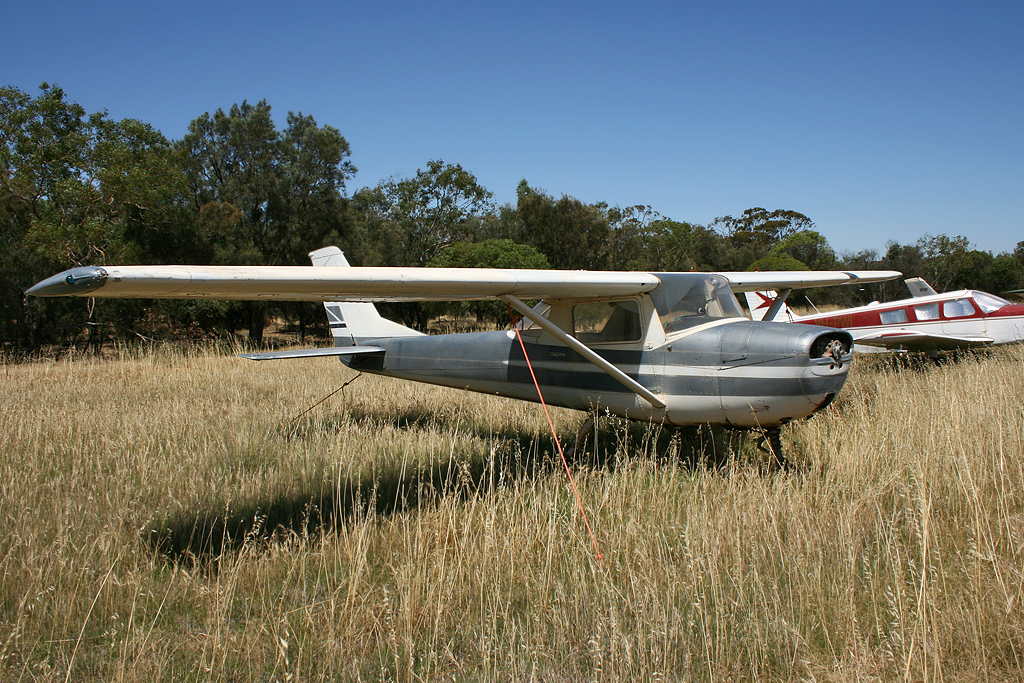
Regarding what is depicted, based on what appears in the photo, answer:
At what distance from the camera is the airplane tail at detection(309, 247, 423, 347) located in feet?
28.1

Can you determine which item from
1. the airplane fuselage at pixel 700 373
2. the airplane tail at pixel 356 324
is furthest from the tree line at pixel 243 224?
the airplane fuselage at pixel 700 373

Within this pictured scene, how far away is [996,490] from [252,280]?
5327 mm

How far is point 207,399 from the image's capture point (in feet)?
30.2

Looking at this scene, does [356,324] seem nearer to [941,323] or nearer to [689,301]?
[689,301]

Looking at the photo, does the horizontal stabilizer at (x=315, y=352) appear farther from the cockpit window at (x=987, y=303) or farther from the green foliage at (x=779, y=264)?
the green foliage at (x=779, y=264)

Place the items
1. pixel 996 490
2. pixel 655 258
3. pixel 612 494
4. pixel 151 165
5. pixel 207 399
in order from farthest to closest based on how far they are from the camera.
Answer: pixel 655 258, pixel 151 165, pixel 207 399, pixel 612 494, pixel 996 490

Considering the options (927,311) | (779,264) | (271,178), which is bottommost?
(927,311)

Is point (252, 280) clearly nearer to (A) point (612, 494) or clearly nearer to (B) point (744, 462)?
(A) point (612, 494)

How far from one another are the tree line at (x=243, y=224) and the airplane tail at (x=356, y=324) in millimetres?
9949

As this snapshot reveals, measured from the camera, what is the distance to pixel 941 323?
38.5ft

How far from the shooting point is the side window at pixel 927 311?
11828 mm

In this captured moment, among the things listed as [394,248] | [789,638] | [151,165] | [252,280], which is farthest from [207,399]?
[394,248]

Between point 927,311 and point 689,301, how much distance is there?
9.42m

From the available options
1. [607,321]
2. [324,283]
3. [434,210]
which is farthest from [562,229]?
[324,283]
